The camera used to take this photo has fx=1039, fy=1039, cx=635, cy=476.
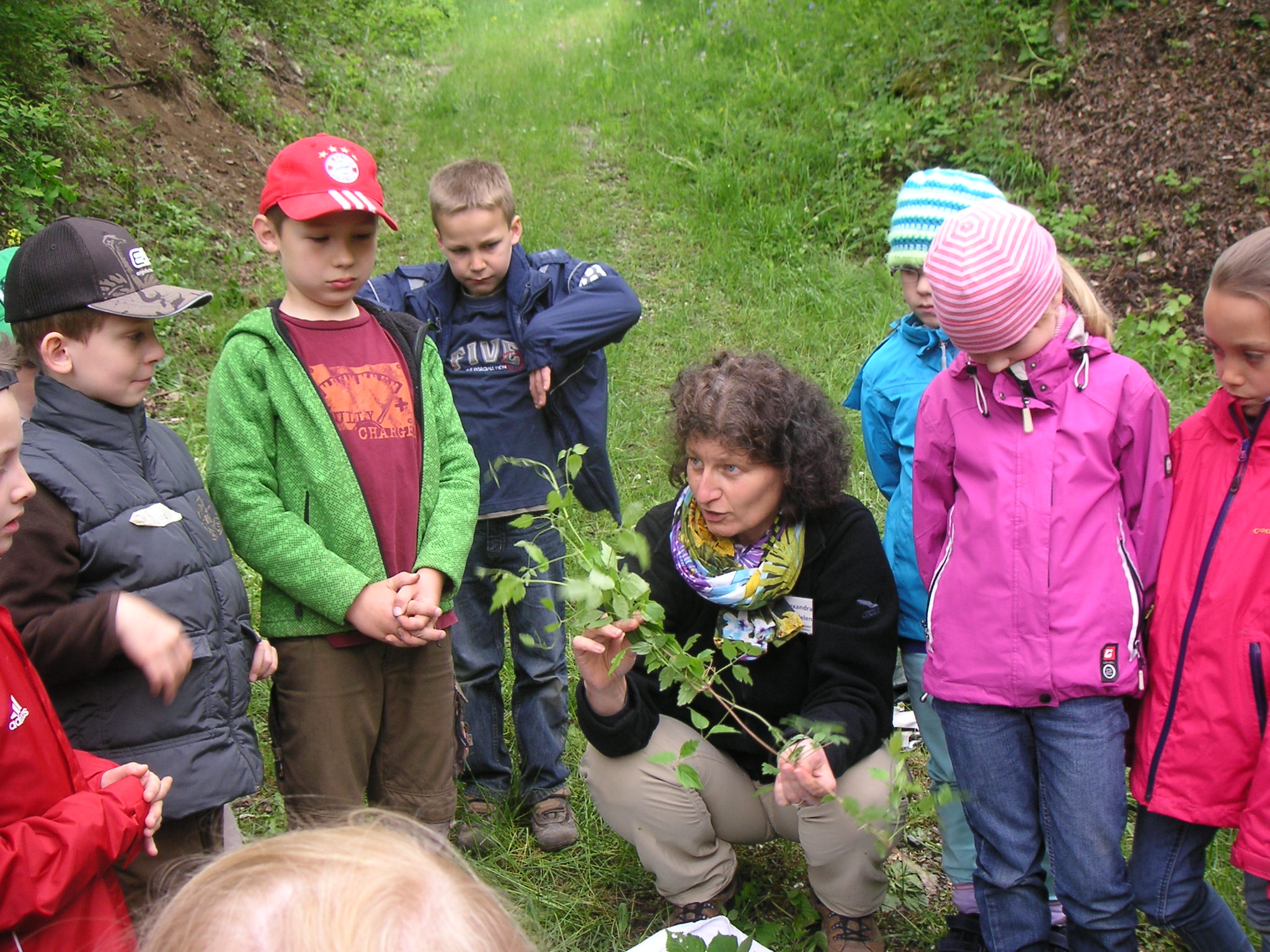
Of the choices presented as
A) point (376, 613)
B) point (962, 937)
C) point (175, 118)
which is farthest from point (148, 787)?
point (175, 118)

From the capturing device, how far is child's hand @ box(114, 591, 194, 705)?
1878 millimetres

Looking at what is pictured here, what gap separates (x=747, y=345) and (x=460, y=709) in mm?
3725

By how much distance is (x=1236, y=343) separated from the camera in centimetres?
200

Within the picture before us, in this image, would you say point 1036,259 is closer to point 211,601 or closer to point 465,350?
point 465,350

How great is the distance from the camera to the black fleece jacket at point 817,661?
251 centimetres

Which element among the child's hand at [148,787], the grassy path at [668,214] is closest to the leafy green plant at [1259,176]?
the grassy path at [668,214]

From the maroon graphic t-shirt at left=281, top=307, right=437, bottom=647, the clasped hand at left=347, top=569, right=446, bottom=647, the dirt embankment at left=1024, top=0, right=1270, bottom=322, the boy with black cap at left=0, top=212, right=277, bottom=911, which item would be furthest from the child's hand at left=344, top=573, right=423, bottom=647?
the dirt embankment at left=1024, top=0, right=1270, bottom=322

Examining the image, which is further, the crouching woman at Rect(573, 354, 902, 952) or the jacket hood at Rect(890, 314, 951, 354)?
the jacket hood at Rect(890, 314, 951, 354)

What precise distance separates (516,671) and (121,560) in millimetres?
1412

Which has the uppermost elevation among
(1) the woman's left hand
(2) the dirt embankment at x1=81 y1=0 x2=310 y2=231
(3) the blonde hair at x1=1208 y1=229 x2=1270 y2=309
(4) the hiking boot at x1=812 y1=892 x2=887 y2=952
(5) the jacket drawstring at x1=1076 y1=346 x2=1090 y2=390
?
(2) the dirt embankment at x1=81 y1=0 x2=310 y2=231

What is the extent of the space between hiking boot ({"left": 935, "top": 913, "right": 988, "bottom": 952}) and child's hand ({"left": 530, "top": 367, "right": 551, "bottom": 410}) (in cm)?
176

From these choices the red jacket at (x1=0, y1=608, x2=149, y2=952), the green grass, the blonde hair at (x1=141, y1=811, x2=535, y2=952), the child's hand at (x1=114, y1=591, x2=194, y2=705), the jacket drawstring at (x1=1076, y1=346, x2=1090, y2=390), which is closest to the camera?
the blonde hair at (x1=141, y1=811, x2=535, y2=952)

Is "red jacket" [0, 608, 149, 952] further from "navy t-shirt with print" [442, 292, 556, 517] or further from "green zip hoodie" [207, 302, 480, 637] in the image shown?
"navy t-shirt with print" [442, 292, 556, 517]

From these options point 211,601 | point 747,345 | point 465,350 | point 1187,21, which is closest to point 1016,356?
point 465,350
